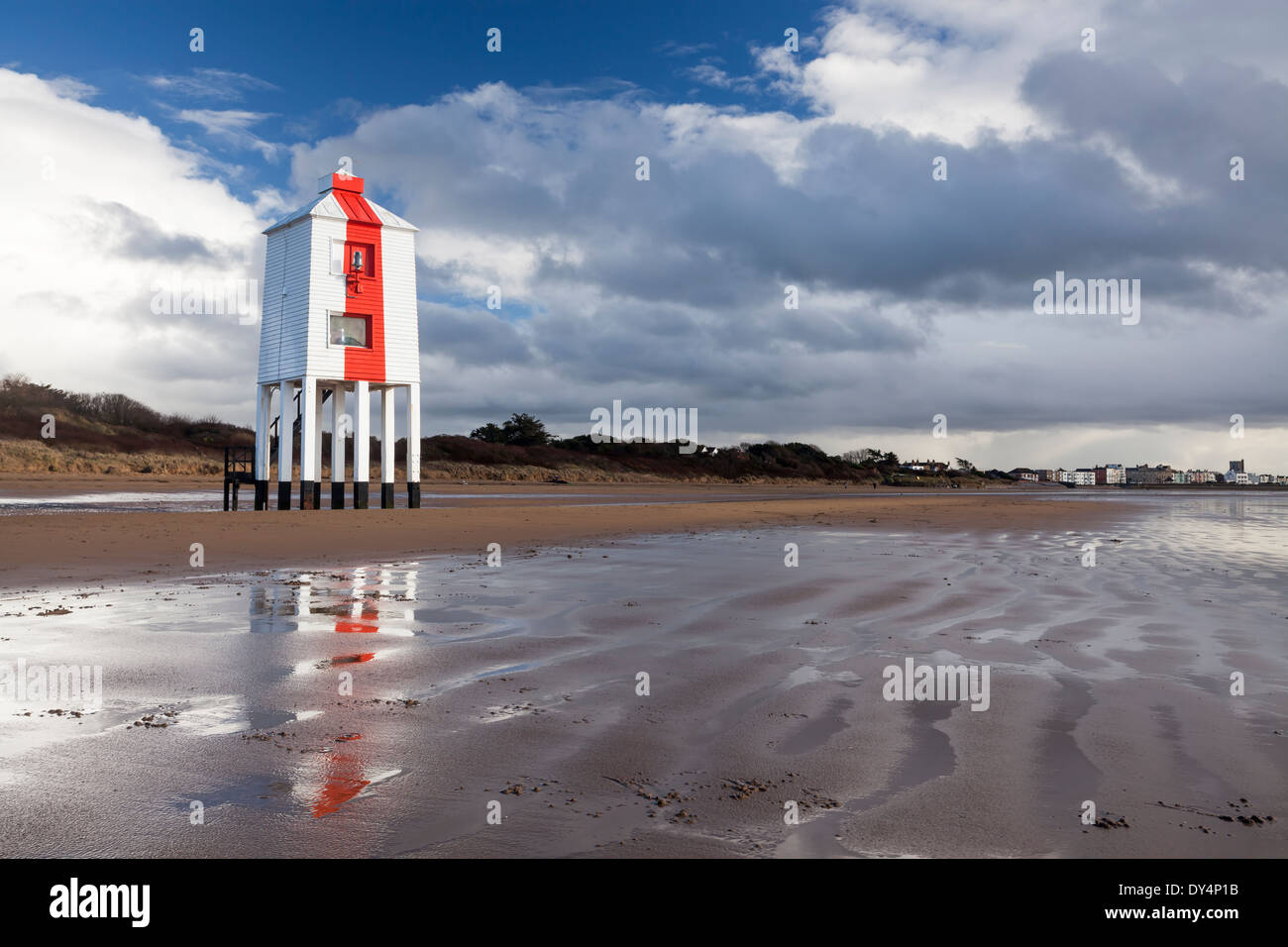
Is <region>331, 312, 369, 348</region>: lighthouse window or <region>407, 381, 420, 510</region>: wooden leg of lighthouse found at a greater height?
<region>331, 312, 369, 348</region>: lighthouse window

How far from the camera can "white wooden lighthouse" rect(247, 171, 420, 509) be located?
27.5 m

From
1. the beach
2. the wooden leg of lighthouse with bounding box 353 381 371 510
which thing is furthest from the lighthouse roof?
the beach

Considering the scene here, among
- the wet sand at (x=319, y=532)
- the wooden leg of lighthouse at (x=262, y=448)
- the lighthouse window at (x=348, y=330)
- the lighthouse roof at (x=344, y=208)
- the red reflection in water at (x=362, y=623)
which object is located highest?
the lighthouse roof at (x=344, y=208)

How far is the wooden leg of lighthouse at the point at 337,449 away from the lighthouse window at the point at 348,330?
2.49 metres

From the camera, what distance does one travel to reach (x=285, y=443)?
28.8 metres

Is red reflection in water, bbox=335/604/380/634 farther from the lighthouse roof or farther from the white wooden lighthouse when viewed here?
the lighthouse roof

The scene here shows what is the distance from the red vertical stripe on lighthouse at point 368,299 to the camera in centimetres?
2805

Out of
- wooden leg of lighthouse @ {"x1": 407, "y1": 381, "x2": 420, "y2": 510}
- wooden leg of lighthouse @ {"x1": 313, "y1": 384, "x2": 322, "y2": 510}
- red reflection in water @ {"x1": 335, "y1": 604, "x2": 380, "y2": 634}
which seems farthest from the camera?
wooden leg of lighthouse @ {"x1": 407, "y1": 381, "x2": 420, "y2": 510}

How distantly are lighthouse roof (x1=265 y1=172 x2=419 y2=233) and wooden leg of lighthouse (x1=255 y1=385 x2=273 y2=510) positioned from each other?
578 cm

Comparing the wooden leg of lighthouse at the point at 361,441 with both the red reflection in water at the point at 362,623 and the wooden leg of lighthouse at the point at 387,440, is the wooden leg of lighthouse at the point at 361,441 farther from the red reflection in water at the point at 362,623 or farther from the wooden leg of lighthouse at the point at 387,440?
the red reflection in water at the point at 362,623

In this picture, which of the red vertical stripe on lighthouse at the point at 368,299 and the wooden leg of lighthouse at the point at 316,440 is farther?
the red vertical stripe on lighthouse at the point at 368,299

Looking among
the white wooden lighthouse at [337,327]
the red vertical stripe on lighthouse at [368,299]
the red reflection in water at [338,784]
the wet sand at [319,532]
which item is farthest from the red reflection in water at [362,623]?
the red vertical stripe on lighthouse at [368,299]
